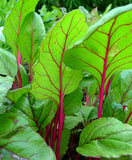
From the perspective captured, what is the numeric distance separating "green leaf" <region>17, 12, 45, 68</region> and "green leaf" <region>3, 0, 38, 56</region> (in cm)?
3

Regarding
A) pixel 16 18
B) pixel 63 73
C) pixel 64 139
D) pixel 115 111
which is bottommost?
pixel 64 139

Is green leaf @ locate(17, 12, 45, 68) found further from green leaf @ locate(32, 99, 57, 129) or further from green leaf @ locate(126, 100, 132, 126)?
green leaf @ locate(126, 100, 132, 126)

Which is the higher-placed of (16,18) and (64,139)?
(16,18)

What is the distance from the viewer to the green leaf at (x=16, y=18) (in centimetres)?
60

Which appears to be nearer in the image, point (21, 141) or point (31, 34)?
point (21, 141)

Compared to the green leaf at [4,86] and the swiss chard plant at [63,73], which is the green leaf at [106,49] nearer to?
the swiss chard plant at [63,73]

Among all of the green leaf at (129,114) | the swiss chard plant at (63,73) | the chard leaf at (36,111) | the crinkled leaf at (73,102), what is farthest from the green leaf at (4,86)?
the green leaf at (129,114)

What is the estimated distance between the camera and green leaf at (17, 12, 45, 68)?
→ 601mm

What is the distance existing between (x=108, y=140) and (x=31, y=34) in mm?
352

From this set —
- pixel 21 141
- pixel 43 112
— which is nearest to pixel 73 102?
pixel 43 112

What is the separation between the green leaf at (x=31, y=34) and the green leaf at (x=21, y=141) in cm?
23

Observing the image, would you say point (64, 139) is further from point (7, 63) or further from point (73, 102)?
point (7, 63)

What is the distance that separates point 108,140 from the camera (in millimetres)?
461

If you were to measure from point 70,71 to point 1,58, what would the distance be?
0.59 ft
